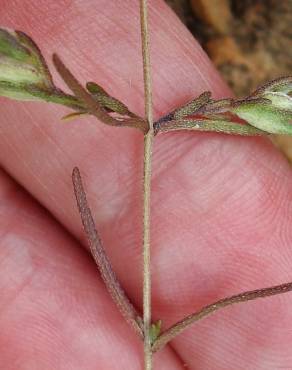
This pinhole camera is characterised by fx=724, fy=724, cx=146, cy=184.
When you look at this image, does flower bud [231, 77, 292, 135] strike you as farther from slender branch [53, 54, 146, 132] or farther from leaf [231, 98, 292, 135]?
slender branch [53, 54, 146, 132]

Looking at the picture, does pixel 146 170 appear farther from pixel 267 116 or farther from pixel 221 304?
pixel 221 304

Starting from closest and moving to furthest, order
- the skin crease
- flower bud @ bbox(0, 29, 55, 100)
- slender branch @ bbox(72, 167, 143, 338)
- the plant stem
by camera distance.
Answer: flower bud @ bbox(0, 29, 55, 100), the plant stem, slender branch @ bbox(72, 167, 143, 338), the skin crease

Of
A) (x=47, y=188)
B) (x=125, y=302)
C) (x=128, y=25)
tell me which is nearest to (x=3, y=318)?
(x=47, y=188)

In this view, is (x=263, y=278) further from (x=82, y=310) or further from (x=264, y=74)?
(x=264, y=74)

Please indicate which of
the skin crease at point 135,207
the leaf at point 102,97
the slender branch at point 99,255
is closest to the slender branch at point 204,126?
the leaf at point 102,97

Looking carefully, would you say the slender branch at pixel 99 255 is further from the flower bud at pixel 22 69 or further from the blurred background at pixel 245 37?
the blurred background at pixel 245 37

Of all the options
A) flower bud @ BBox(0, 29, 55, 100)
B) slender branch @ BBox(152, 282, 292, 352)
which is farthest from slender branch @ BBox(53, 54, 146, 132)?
slender branch @ BBox(152, 282, 292, 352)
